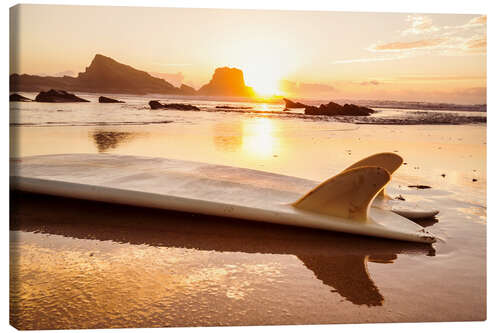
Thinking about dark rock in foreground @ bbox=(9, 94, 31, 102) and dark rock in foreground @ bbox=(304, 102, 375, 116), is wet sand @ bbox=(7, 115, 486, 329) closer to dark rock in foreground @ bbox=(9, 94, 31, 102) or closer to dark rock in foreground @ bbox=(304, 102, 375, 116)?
dark rock in foreground @ bbox=(9, 94, 31, 102)

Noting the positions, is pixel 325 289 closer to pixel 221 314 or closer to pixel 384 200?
pixel 221 314

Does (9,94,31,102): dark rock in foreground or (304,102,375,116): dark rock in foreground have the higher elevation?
(304,102,375,116): dark rock in foreground

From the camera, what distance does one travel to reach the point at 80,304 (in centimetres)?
156

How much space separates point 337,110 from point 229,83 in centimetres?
114

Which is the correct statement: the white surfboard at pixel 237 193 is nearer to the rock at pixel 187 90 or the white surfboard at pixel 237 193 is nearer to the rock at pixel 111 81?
the rock at pixel 111 81

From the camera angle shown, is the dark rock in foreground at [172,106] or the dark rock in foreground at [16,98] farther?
the dark rock in foreground at [172,106]

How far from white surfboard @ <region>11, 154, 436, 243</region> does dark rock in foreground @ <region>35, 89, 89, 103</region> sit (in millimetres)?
368

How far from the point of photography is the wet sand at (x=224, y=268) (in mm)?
1567

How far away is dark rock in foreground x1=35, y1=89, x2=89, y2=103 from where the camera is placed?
2.46m

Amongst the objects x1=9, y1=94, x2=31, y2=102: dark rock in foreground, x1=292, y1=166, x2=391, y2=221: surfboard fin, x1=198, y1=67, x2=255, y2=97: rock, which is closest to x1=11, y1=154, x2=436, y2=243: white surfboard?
x1=292, y1=166, x2=391, y2=221: surfboard fin

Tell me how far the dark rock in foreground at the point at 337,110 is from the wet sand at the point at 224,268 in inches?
35.0

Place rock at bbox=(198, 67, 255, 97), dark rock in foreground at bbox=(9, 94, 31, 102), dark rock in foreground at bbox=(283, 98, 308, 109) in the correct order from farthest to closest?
dark rock in foreground at bbox=(283, 98, 308, 109), rock at bbox=(198, 67, 255, 97), dark rock in foreground at bbox=(9, 94, 31, 102)

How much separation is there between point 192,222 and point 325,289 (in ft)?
2.83

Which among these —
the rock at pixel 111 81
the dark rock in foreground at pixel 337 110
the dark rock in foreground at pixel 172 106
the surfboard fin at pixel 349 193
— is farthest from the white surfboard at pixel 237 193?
the dark rock in foreground at pixel 337 110
